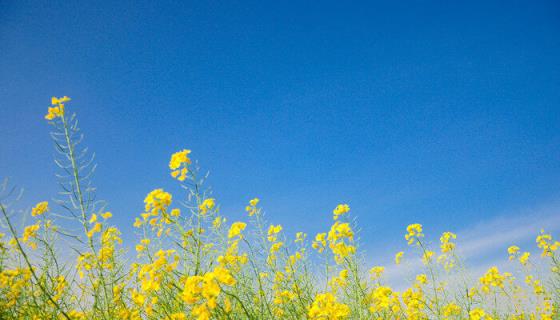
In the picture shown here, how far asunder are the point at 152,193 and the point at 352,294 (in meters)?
2.42

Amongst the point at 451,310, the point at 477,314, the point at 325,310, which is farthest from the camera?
the point at 451,310

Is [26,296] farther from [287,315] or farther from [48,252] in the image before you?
[287,315]

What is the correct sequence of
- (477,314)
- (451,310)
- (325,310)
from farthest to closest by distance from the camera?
(451,310)
(477,314)
(325,310)

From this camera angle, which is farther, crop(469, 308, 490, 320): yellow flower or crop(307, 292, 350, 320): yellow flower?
crop(469, 308, 490, 320): yellow flower

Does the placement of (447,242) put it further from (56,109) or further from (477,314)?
(56,109)

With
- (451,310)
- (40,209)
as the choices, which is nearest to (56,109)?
(40,209)

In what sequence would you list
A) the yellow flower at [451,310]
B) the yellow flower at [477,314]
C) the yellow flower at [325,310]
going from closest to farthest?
the yellow flower at [325,310], the yellow flower at [477,314], the yellow flower at [451,310]

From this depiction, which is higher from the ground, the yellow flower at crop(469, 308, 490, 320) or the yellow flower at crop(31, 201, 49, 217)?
the yellow flower at crop(31, 201, 49, 217)

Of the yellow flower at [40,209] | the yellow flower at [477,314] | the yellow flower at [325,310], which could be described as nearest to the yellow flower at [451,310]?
the yellow flower at [477,314]

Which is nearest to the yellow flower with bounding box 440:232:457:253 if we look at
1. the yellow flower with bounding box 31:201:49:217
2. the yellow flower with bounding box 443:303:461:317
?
the yellow flower with bounding box 443:303:461:317

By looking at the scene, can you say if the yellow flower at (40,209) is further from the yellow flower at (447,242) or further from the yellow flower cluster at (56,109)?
the yellow flower at (447,242)

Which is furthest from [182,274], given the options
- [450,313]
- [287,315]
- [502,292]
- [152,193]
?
[502,292]

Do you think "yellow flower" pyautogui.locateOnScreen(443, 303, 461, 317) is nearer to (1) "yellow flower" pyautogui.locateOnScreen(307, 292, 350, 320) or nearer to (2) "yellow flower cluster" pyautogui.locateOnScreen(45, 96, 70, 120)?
(1) "yellow flower" pyautogui.locateOnScreen(307, 292, 350, 320)

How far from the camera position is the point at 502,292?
5258 mm
